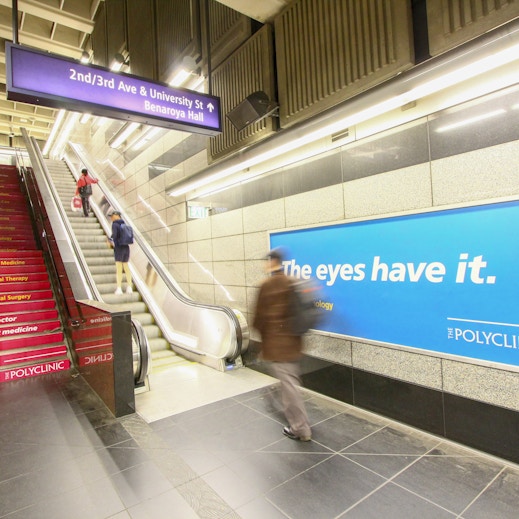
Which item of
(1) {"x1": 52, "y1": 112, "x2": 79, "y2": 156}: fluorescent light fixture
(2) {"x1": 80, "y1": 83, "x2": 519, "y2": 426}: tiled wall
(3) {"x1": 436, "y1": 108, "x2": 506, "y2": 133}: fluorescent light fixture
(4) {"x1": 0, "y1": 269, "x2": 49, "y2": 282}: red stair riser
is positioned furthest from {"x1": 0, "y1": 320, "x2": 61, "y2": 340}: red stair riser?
(1) {"x1": 52, "y1": 112, "x2": 79, "y2": 156}: fluorescent light fixture

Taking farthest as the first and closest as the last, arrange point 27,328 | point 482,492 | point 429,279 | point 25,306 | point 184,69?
point 25,306 < point 27,328 < point 184,69 < point 429,279 < point 482,492

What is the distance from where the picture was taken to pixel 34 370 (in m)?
4.45

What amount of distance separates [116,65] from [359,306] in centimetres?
546

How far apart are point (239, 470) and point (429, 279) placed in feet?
6.22

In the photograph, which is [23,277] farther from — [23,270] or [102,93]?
[102,93]

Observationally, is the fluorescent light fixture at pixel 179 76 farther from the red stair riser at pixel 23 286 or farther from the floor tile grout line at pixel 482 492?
the floor tile grout line at pixel 482 492

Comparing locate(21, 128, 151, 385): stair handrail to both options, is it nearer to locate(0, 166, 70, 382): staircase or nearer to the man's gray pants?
→ locate(0, 166, 70, 382): staircase

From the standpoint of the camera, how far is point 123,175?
8.27m

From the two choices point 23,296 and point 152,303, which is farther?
point 152,303

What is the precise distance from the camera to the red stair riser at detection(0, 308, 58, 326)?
496 centimetres

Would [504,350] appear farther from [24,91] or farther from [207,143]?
[207,143]

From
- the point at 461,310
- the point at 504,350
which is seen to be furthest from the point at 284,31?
the point at 504,350

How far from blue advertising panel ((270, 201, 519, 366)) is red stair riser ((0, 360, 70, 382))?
3.51m

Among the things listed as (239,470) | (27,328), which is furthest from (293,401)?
(27,328)
